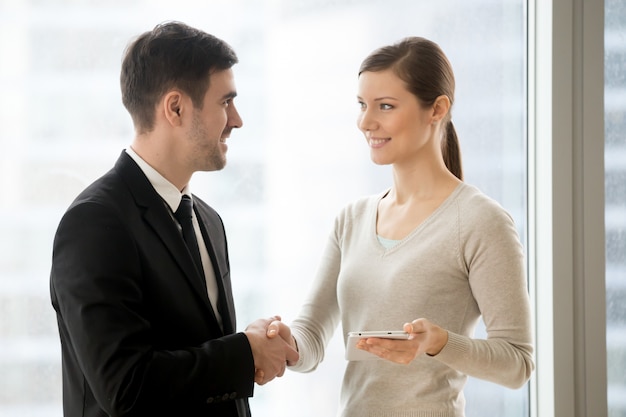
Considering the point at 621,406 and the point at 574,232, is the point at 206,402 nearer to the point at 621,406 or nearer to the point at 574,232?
the point at 574,232

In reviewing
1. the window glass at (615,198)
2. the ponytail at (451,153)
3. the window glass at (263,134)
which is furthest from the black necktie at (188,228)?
the window glass at (615,198)

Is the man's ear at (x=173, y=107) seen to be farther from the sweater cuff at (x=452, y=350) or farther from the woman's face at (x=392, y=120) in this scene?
the sweater cuff at (x=452, y=350)

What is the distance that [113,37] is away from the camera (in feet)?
7.20

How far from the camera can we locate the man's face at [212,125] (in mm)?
1679

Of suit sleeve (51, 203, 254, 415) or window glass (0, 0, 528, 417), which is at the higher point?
window glass (0, 0, 528, 417)

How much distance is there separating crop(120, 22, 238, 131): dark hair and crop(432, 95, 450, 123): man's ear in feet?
2.00

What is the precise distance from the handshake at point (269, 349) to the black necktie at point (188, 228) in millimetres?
195

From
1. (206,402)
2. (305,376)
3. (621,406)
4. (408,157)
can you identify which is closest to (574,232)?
(621,406)

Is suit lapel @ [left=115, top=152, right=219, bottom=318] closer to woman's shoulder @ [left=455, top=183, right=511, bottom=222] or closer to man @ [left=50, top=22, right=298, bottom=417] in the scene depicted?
man @ [left=50, top=22, right=298, bottom=417]

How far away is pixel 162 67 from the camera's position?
1.64m

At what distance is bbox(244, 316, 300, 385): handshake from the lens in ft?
5.19

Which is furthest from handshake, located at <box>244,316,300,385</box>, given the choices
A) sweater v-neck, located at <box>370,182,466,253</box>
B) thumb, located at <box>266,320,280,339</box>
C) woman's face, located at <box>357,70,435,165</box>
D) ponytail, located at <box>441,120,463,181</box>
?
ponytail, located at <box>441,120,463,181</box>

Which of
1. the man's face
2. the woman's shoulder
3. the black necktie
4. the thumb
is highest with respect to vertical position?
the man's face

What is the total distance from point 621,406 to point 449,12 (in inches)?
62.6
